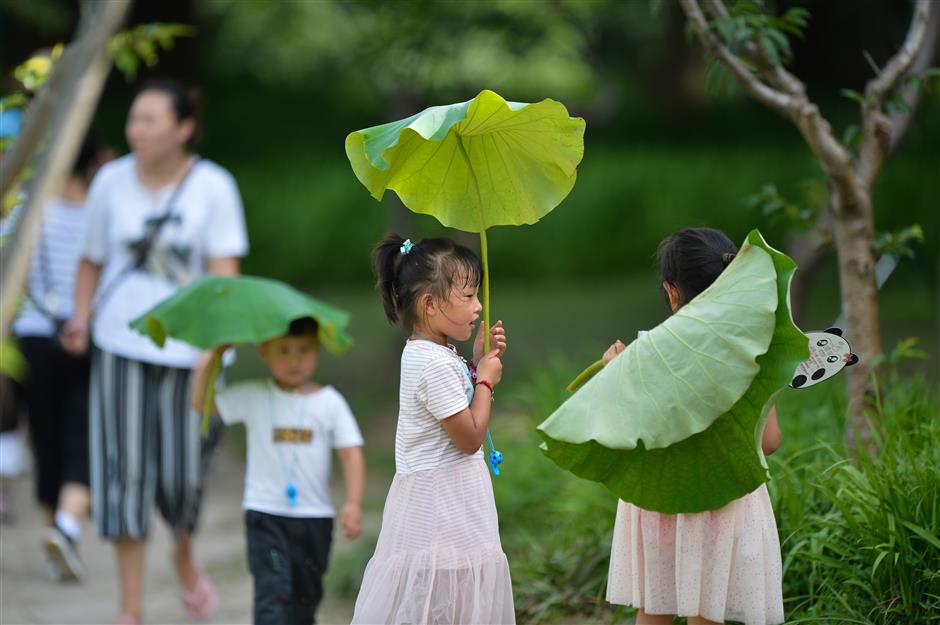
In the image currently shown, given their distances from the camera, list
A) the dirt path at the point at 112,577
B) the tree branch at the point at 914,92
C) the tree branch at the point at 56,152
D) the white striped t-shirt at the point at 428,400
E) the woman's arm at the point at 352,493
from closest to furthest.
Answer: the tree branch at the point at 56,152
the white striped t-shirt at the point at 428,400
the woman's arm at the point at 352,493
the tree branch at the point at 914,92
the dirt path at the point at 112,577

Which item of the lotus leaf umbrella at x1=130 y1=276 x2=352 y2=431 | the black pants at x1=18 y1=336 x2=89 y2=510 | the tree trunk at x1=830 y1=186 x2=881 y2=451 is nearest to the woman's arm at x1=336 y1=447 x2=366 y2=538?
the lotus leaf umbrella at x1=130 y1=276 x2=352 y2=431

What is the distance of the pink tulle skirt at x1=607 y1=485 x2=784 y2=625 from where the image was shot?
3471 millimetres

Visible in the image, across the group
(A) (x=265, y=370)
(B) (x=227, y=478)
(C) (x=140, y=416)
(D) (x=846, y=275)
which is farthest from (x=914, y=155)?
(C) (x=140, y=416)

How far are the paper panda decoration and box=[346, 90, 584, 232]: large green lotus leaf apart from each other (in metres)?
0.80

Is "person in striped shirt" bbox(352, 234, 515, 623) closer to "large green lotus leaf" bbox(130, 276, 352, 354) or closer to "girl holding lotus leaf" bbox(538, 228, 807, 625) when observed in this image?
"girl holding lotus leaf" bbox(538, 228, 807, 625)

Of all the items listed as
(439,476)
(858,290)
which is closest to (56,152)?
(439,476)

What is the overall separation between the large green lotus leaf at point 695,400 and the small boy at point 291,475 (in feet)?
4.31

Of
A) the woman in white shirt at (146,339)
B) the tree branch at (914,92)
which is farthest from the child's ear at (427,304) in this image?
the tree branch at (914,92)

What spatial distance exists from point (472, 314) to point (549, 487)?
2.57 meters

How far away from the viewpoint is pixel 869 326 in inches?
184

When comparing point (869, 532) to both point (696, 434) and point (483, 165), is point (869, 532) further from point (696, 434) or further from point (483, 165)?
point (483, 165)

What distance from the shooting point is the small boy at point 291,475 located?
4.42 m

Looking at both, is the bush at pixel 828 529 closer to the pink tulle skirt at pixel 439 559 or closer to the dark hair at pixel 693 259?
the dark hair at pixel 693 259

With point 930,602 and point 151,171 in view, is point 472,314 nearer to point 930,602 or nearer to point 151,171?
point 930,602
